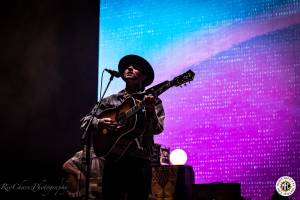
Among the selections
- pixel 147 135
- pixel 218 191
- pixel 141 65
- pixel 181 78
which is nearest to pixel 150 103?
pixel 147 135

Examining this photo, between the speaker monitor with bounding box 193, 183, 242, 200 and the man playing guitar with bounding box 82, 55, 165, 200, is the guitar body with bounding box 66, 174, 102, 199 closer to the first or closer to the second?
the speaker monitor with bounding box 193, 183, 242, 200

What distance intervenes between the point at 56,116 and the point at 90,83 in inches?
27.9

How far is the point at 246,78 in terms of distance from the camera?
226 inches

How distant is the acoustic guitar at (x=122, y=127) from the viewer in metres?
3.33

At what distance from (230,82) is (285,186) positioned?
151 centimetres

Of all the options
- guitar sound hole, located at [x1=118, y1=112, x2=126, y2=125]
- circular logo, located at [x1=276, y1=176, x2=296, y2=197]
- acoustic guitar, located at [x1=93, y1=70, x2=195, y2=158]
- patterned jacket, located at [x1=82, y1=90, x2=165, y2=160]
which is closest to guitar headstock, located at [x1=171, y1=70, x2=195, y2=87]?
acoustic guitar, located at [x1=93, y1=70, x2=195, y2=158]

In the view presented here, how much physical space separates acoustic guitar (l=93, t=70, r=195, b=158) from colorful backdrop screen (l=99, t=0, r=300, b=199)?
238 centimetres

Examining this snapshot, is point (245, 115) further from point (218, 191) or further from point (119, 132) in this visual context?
point (119, 132)

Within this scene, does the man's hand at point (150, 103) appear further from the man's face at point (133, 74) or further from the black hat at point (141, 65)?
the black hat at point (141, 65)

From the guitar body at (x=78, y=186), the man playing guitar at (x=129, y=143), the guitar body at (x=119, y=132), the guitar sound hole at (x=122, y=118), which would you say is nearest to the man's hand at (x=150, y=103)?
the man playing guitar at (x=129, y=143)

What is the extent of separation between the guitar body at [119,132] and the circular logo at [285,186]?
2533mm

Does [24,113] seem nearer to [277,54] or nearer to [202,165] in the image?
[202,165]

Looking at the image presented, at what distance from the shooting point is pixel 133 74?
12.4 feet

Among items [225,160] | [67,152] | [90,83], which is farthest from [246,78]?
[67,152]
